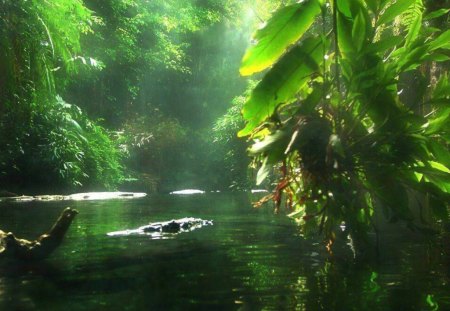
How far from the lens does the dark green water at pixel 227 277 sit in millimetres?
2709

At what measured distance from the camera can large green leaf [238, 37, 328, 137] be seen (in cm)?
290

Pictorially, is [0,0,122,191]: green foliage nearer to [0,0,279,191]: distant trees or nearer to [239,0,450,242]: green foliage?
[0,0,279,191]: distant trees

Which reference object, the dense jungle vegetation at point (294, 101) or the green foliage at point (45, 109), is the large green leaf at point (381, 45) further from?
the green foliage at point (45, 109)

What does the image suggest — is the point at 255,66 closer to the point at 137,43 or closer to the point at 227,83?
the point at 137,43

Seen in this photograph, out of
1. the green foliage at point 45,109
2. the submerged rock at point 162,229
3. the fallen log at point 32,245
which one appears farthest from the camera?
the green foliage at point 45,109

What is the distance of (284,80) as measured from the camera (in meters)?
2.90

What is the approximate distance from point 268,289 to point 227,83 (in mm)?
34548

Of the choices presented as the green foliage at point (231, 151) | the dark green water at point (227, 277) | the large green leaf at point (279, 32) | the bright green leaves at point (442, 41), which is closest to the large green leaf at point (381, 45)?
the bright green leaves at point (442, 41)

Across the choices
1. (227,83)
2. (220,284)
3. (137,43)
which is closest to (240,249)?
(220,284)

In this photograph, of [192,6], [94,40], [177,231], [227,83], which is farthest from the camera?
[227,83]

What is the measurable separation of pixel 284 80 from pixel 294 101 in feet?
0.64

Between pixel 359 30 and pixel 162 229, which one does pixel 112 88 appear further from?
pixel 359 30

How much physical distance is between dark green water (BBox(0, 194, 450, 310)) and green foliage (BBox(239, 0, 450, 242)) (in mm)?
382

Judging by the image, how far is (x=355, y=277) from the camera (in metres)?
3.20
